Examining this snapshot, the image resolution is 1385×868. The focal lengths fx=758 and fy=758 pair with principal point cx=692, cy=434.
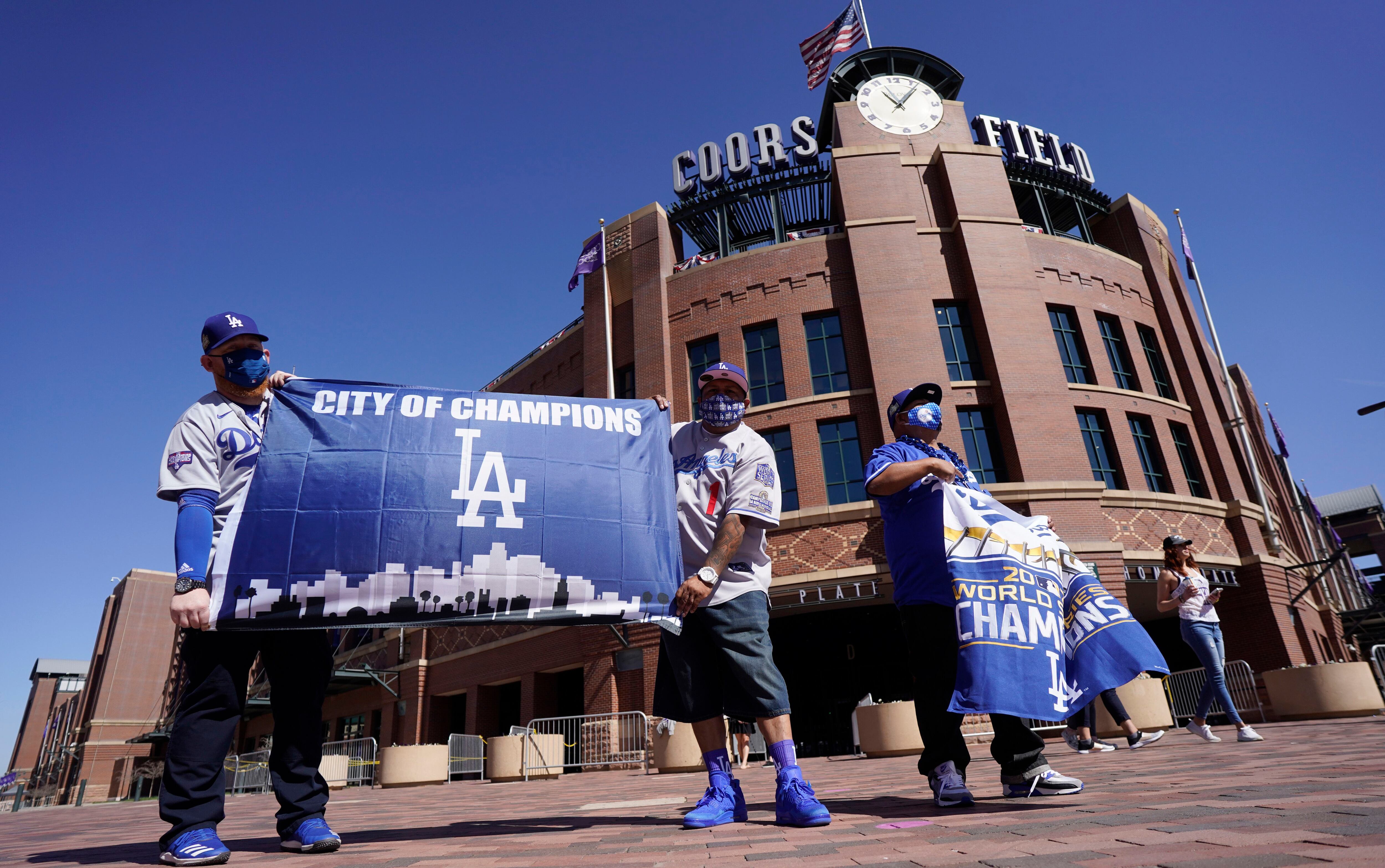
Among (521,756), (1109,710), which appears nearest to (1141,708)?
(1109,710)

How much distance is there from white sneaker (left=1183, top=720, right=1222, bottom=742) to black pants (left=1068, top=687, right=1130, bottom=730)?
2.26ft

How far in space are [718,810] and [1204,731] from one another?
22.4 feet

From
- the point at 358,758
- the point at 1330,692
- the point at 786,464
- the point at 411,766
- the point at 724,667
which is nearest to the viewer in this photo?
the point at 724,667

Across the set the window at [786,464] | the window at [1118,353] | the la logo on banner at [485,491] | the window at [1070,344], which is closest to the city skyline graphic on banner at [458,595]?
the la logo on banner at [485,491]

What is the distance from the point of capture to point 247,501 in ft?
12.2

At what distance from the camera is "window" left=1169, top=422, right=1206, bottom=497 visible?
67.8 ft

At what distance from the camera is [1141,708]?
972 cm

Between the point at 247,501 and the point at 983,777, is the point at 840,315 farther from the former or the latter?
the point at 247,501

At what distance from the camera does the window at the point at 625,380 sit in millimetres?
22812

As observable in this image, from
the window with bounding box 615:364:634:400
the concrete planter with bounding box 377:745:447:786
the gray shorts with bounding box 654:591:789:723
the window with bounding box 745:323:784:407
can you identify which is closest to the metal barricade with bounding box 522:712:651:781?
the concrete planter with bounding box 377:745:447:786

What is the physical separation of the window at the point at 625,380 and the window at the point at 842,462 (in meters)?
6.18

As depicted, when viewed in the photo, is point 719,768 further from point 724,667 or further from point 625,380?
point 625,380

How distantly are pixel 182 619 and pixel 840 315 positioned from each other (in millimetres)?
18940

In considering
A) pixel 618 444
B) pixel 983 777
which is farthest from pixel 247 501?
pixel 983 777
